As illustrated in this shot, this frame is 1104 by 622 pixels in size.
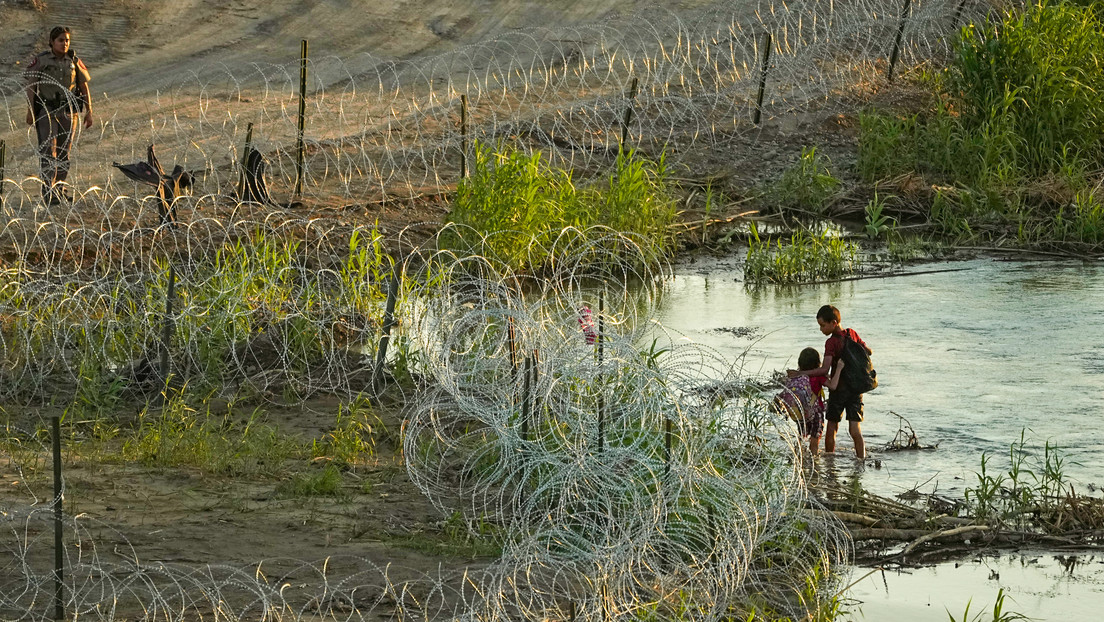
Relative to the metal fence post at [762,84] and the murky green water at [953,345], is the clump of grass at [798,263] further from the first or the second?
the metal fence post at [762,84]

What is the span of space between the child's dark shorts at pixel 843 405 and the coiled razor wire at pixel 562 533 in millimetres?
393

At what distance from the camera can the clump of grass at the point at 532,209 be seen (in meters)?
13.7

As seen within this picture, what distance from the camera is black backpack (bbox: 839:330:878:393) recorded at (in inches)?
388

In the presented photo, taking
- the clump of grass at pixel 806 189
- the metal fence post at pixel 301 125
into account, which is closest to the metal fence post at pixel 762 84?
the clump of grass at pixel 806 189

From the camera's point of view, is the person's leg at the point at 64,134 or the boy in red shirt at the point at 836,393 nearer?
the boy in red shirt at the point at 836,393

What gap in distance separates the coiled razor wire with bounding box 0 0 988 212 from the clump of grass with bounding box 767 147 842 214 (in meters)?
1.22

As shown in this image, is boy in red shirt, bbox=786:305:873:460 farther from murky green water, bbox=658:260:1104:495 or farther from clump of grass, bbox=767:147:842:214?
clump of grass, bbox=767:147:842:214

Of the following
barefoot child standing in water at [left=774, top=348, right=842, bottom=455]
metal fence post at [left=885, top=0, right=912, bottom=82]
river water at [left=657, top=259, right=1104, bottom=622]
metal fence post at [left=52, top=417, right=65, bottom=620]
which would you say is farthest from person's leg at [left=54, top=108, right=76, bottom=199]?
metal fence post at [left=885, top=0, right=912, bottom=82]

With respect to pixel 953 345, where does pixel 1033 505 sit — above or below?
below

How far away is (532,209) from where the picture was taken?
13773 millimetres

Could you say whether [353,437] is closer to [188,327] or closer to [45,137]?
[188,327]

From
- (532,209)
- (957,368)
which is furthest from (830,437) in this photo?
(532,209)

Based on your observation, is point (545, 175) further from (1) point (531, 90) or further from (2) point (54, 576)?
(2) point (54, 576)

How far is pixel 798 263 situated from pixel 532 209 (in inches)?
89.7
